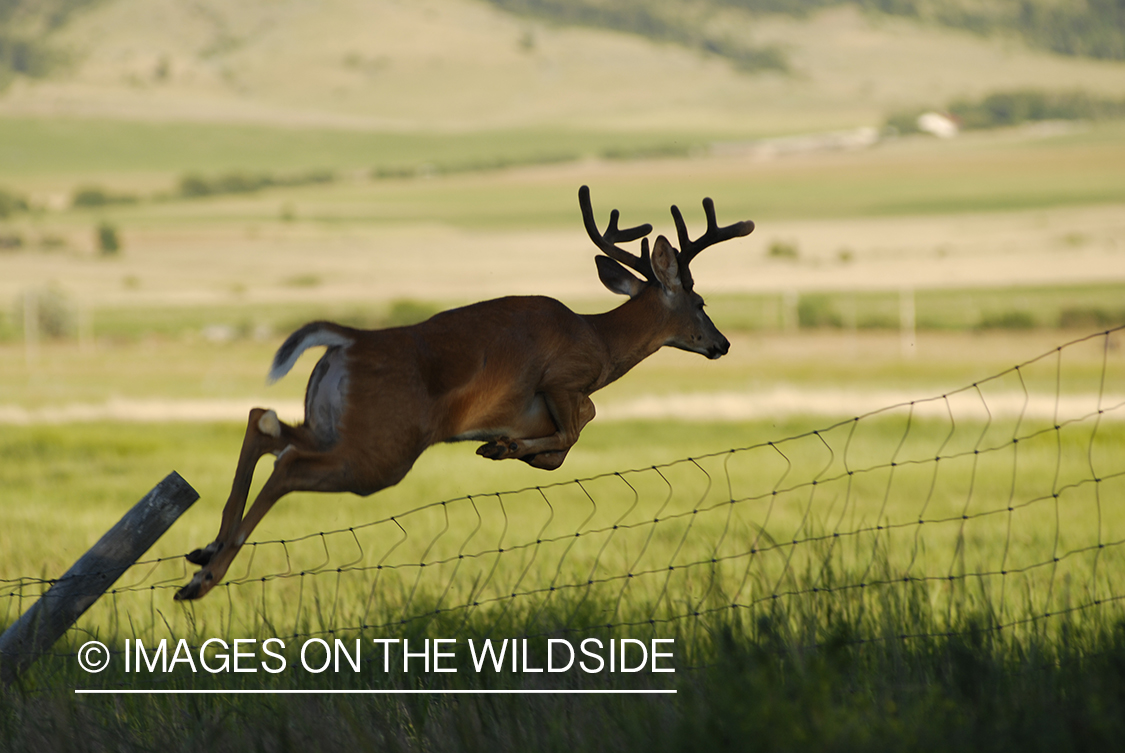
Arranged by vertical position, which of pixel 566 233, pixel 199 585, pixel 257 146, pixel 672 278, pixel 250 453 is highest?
pixel 257 146

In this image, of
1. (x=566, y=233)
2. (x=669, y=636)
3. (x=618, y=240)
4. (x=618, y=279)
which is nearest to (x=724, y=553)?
(x=669, y=636)

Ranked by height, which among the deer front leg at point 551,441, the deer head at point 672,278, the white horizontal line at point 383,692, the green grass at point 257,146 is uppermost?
the green grass at point 257,146

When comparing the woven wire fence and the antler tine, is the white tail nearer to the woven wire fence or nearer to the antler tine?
the woven wire fence

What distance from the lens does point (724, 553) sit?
1138cm

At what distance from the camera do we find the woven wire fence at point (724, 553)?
662 centimetres

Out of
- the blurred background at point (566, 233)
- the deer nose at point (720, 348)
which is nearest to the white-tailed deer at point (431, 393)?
the deer nose at point (720, 348)

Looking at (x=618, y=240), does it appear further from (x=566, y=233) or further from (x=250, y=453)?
(x=566, y=233)

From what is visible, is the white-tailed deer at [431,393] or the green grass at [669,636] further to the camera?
the green grass at [669,636]

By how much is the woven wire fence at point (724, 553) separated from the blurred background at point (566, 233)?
2882 mm

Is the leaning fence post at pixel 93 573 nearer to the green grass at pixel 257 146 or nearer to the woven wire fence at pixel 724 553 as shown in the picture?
the woven wire fence at pixel 724 553

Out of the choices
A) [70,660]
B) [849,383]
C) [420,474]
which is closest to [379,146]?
[849,383]

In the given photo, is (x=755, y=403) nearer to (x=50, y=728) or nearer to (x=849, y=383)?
(x=849, y=383)

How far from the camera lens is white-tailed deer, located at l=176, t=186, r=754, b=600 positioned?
3.70 m

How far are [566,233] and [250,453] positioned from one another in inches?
4381
